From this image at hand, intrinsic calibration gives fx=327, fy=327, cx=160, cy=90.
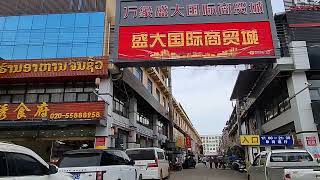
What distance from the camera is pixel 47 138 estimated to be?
2253 centimetres

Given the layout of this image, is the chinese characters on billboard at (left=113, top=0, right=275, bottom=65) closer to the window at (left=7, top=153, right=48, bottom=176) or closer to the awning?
the awning

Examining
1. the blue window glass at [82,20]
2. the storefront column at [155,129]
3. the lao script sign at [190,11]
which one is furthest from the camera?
the storefront column at [155,129]

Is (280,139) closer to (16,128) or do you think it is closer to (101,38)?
(101,38)

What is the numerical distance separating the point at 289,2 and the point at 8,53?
83.7 feet

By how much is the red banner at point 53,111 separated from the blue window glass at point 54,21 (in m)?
8.87

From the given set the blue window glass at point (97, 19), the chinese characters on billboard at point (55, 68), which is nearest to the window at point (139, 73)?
the blue window glass at point (97, 19)

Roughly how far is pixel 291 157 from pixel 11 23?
25.4 m

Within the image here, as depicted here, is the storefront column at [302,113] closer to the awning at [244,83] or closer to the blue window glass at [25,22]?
the awning at [244,83]

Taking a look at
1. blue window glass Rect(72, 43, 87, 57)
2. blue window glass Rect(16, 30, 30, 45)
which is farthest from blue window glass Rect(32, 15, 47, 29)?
blue window glass Rect(72, 43, 87, 57)

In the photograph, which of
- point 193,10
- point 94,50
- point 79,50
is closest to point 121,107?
point 94,50

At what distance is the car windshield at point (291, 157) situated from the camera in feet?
40.3

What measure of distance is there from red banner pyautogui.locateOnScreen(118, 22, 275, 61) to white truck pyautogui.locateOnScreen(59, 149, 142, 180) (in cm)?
966

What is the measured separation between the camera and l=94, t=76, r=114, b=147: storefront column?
21562mm

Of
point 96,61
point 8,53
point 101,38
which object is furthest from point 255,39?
point 8,53
